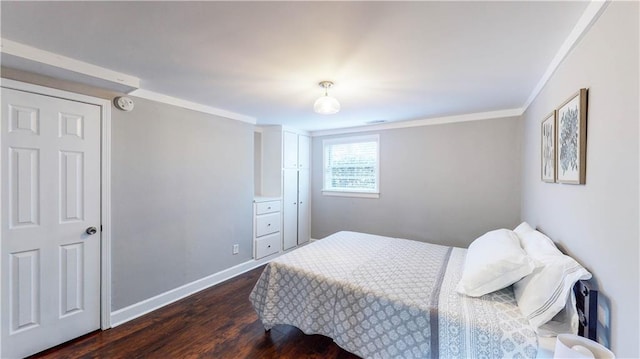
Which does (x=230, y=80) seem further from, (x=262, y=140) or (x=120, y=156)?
(x=262, y=140)

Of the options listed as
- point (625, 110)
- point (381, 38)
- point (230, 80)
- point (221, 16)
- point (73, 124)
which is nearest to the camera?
point (625, 110)

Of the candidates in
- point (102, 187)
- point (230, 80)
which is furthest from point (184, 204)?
point (230, 80)

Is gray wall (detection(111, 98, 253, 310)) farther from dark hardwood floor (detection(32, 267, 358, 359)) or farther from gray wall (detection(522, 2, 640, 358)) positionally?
gray wall (detection(522, 2, 640, 358))

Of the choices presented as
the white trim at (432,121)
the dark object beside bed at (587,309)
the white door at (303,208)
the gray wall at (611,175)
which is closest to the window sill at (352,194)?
the white door at (303,208)

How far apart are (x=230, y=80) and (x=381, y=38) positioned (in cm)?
136

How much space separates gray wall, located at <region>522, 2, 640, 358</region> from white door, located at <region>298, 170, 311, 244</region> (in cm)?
354

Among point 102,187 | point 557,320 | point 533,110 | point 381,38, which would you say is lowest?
point 557,320

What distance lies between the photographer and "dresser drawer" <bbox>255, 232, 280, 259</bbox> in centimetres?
380

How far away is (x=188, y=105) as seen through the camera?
9.43 ft

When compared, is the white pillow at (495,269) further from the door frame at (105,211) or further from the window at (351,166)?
the door frame at (105,211)

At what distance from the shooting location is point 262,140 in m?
4.27

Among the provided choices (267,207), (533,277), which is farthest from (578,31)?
(267,207)

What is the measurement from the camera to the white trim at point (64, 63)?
5.23ft

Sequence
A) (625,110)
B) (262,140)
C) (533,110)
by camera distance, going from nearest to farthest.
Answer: (625,110) → (533,110) → (262,140)
